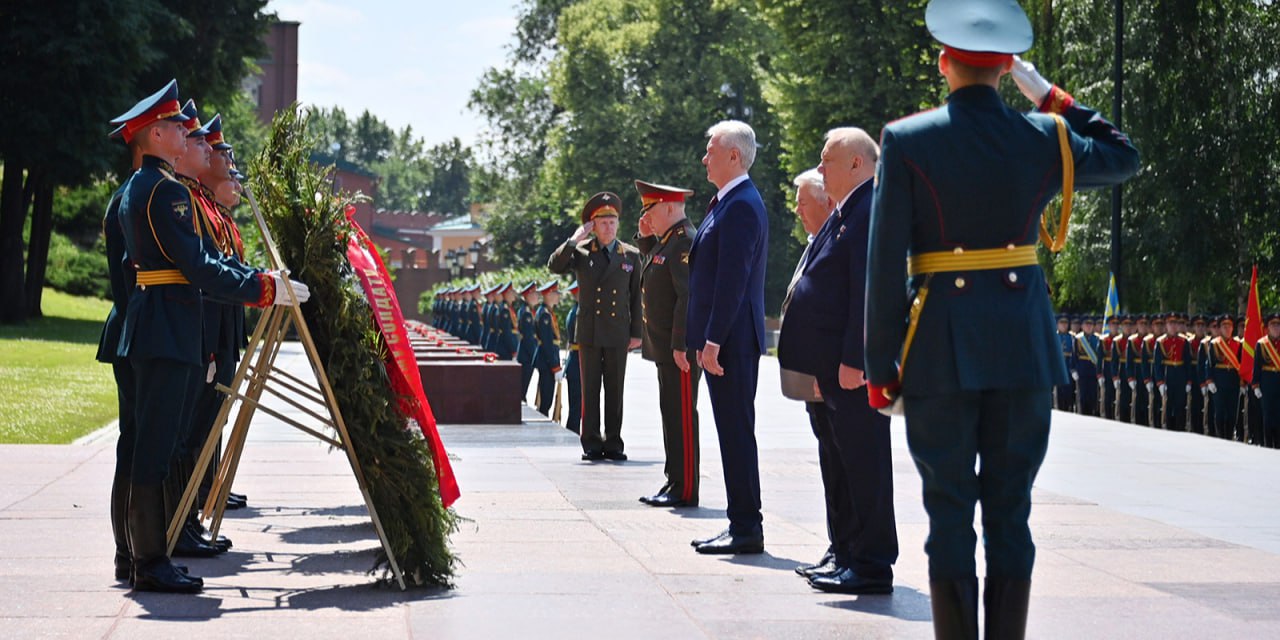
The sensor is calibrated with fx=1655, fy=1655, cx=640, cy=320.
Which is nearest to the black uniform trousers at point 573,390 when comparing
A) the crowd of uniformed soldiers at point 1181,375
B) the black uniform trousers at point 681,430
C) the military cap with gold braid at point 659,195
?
the crowd of uniformed soldiers at point 1181,375

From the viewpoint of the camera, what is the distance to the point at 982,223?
476 cm

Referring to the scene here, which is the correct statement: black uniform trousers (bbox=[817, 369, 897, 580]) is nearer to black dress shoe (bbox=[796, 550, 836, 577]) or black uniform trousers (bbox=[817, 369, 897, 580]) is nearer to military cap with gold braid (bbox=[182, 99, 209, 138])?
black dress shoe (bbox=[796, 550, 836, 577])

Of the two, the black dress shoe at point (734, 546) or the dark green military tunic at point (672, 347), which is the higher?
the dark green military tunic at point (672, 347)

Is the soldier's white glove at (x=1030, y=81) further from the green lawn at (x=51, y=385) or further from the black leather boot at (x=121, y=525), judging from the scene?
the green lawn at (x=51, y=385)

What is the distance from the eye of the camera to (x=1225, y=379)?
19469mm

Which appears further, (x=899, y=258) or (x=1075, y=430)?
(x=1075, y=430)

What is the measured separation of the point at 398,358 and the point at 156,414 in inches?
40.5

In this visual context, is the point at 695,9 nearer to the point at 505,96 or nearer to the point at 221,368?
the point at 505,96

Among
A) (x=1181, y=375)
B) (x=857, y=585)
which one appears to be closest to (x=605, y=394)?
(x=857, y=585)

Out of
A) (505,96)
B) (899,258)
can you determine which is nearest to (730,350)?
(899,258)

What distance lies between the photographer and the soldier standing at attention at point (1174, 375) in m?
20.5

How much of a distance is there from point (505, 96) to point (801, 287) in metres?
64.3

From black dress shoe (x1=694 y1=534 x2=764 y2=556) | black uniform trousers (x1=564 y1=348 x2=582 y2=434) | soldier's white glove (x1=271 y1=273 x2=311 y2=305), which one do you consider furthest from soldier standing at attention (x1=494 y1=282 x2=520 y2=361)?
soldier's white glove (x1=271 y1=273 x2=311 y2=305)

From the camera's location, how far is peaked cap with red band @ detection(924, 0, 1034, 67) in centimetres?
473
